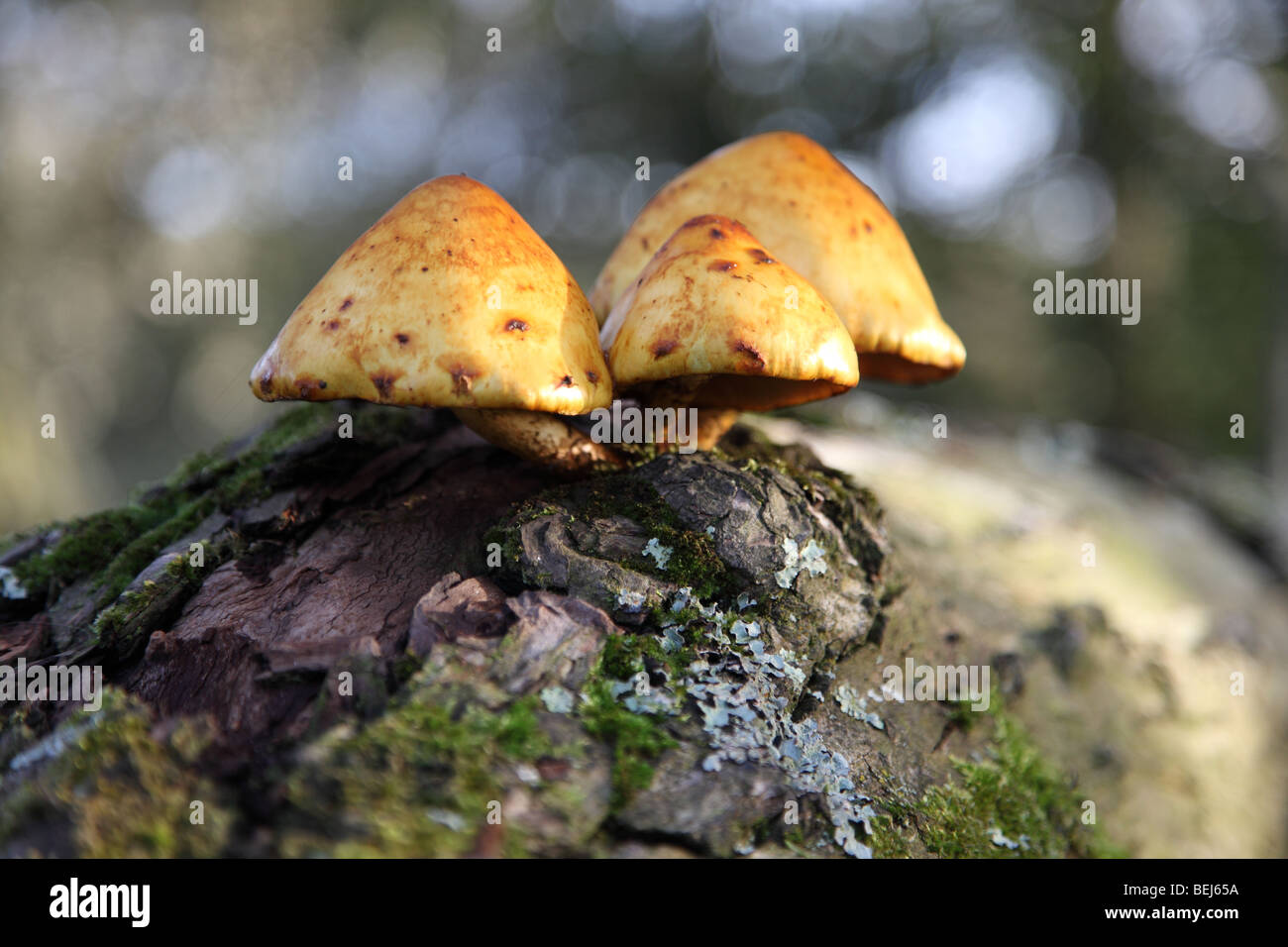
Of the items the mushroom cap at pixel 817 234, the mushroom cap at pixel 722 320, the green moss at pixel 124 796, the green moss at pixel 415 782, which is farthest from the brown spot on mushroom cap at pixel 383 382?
the mushroom cap at pixel 817 234

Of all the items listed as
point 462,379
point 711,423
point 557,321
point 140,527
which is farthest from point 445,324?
point 140,527

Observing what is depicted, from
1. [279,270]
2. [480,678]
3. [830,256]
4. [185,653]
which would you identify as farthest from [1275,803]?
[279,270]

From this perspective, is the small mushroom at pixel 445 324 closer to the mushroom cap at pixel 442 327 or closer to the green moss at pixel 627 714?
the mushroom cap at pixel 442 327

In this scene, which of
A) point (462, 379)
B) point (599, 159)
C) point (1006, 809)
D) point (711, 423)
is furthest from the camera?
point (599, 159)

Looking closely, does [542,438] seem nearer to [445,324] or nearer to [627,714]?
[445,324]

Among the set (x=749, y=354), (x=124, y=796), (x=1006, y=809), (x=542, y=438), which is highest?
(x=749, y=354)

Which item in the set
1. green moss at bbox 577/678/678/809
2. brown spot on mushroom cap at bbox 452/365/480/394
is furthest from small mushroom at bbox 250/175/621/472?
green moss at bbox 577/678/678/809

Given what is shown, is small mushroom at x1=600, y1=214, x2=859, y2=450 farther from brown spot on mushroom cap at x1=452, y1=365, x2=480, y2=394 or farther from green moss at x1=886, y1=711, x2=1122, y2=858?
green moss at x1=886, y1=711, x2=1122, y2=858
